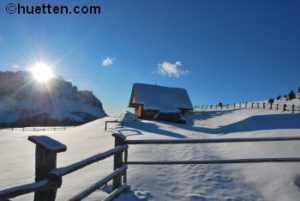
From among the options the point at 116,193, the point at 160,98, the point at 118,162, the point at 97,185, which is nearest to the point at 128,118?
the point at 160,98

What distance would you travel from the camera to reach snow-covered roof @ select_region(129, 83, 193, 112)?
47719 millimetres

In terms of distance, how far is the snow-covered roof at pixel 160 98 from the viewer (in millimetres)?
47719

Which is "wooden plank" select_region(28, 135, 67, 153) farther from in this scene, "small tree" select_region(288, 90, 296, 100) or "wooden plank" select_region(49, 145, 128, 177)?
"small tree" select_region(288, 90, 296, 100)

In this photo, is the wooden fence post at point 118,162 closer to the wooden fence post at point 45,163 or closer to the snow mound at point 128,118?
the wooden fence post at point 45,163

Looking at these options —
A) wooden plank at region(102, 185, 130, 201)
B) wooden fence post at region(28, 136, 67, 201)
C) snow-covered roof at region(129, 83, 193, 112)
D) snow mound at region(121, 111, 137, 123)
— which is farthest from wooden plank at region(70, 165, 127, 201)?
snow-covered roof at region(129, 83, 193, 112)

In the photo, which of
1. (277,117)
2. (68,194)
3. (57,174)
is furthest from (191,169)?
(277,117)

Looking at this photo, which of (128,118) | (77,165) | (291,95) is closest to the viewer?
(77,165)

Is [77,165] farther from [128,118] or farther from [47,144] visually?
[128,118]

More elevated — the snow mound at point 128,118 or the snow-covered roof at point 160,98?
the snow-covered roof at point 160,98

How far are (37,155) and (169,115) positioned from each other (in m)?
44.1

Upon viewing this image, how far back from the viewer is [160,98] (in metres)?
49.5

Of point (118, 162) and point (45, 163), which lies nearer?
point (45, 163)

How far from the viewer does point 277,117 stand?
44781 mm

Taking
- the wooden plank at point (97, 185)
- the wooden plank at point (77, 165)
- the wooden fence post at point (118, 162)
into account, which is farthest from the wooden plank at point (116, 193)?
the wooden plank at point (77, 165)
